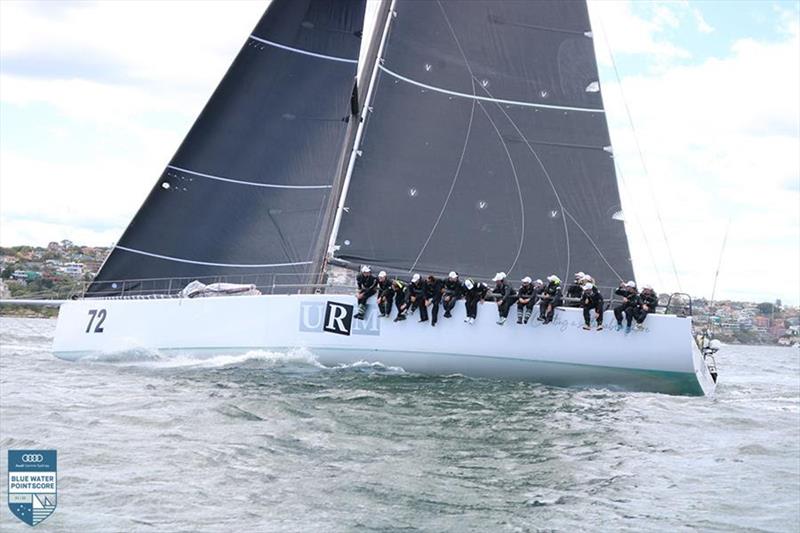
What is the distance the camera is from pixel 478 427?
499 inches

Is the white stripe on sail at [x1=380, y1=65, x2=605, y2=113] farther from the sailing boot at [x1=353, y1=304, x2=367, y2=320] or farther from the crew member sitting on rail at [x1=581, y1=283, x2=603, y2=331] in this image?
the sailing boot at [x1=353, y1=304, x2=367, y2=320]

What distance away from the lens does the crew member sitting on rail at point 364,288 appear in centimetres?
1700

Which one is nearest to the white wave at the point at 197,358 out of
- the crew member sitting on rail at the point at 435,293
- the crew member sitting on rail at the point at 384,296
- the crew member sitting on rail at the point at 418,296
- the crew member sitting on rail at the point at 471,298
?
the crew member sitting on rail at the point at 384,296

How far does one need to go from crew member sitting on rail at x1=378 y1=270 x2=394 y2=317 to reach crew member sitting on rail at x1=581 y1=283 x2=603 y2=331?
9.97 ft

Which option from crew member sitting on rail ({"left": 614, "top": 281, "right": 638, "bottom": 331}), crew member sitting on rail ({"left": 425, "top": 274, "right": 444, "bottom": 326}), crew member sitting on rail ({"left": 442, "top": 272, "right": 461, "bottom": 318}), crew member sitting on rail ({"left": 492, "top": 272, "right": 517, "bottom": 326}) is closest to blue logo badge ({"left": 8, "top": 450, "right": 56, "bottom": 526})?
crew member sitting on rail ({"left": 425, "top": 274, "right": 444, "bottom": 326})

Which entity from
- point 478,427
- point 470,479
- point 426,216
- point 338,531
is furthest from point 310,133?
point 338,531

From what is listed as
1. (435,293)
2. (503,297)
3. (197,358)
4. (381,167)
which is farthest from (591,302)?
(197,358)

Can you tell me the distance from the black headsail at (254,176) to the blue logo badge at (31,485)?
9770 mm

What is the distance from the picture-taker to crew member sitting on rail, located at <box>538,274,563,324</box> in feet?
54.5

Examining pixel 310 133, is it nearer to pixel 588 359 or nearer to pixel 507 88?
pixel 507 88

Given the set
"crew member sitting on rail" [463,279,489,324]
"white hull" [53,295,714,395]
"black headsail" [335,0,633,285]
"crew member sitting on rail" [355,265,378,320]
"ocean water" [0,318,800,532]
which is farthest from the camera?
"black headsail" [335,0,633,285]

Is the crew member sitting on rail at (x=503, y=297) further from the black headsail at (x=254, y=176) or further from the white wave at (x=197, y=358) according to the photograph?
the black headsail at (x=254, y=176)

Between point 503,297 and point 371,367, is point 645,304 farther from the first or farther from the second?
point 371,367

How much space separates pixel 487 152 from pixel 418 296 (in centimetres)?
369
